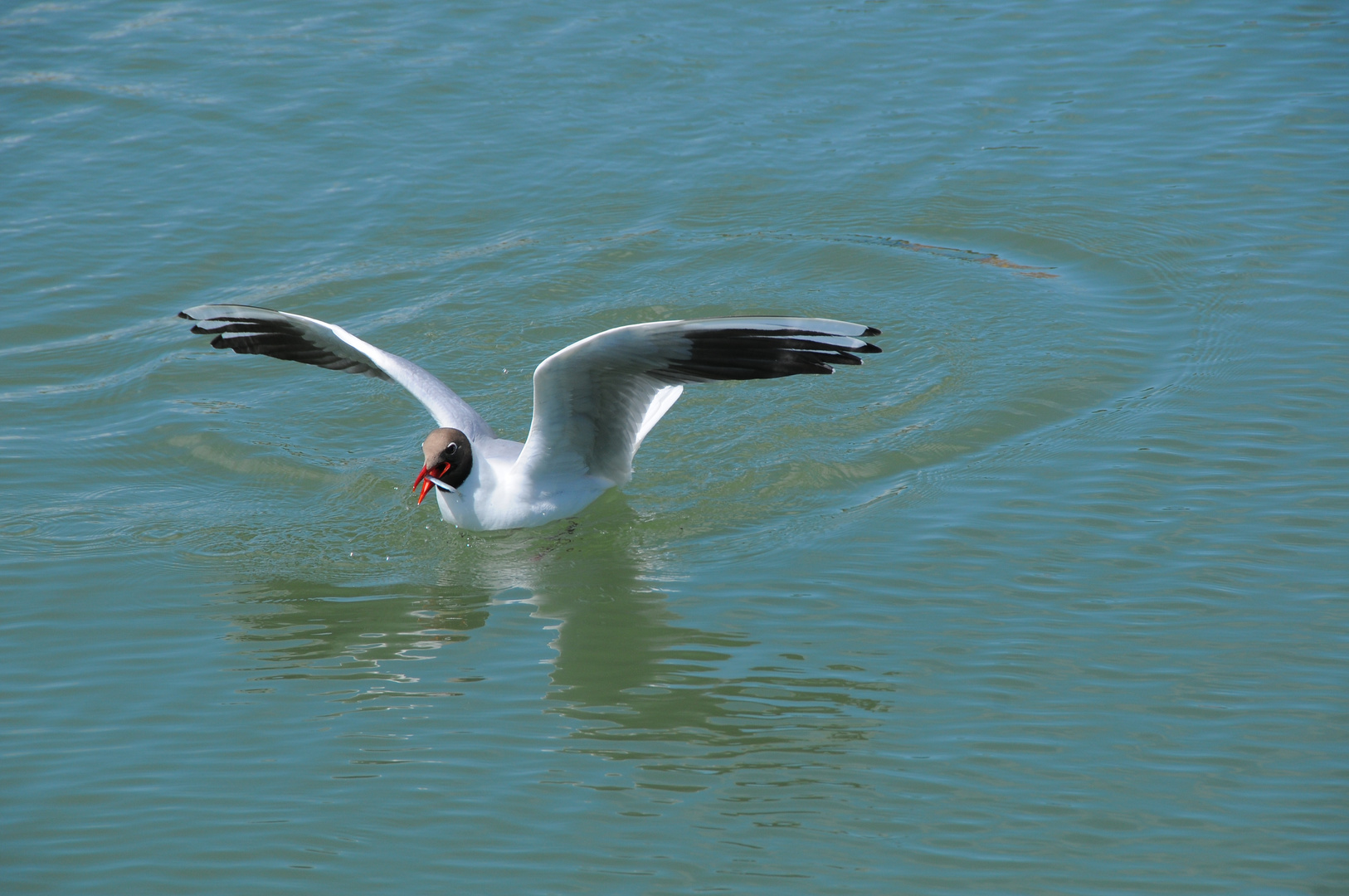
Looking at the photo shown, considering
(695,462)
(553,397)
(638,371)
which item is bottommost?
(695,462)

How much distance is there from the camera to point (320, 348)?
8.42m

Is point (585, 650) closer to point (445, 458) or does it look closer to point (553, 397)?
point (553, 397)

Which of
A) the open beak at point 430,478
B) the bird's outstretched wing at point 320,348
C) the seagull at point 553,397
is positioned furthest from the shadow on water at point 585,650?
the bird's outstretched wing at point 320,348

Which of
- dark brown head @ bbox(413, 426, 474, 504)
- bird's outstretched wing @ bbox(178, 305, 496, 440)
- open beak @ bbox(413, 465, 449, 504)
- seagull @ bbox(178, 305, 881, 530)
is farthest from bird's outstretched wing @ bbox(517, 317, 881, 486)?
bird's outstretched wing @ bbox(178, 305, 496, 440)

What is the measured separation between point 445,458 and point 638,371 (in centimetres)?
123

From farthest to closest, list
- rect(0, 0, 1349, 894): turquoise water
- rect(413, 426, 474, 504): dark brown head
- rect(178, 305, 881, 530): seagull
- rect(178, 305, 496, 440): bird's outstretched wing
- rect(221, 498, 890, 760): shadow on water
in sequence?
1. rect(178, 305, 496, 440): bird's outstretched wing
2. rect(413, 426, 474, 504): dark brown head
3. rect(178, 305, 881, 530): seagull
4. rect(221, 498, 890, 760): shadow on water
5. rect(0, 0, 1349, 894): turquoise water

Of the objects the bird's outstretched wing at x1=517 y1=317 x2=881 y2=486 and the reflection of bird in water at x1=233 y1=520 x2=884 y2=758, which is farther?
the bird's outstretched wing at x1=517 y1=317 x2=881 y2=486

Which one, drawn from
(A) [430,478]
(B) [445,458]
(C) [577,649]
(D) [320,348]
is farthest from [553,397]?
(D) [320,348]

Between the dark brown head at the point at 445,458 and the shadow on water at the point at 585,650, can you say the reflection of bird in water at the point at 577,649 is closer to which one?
the shadow on water at the point at 585,650

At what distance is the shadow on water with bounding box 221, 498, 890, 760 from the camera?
5965 millimetres

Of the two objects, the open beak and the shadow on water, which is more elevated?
the open beak

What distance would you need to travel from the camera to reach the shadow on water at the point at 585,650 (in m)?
5.96

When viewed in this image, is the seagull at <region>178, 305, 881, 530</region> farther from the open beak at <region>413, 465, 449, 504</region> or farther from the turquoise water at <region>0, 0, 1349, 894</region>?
the turquoise water at <region>0, 0, 1349, 894</region>

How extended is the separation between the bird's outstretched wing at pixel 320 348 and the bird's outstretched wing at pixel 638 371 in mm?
600
